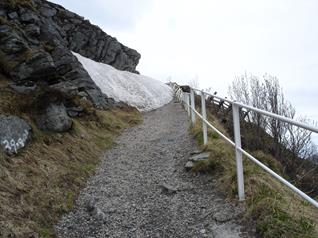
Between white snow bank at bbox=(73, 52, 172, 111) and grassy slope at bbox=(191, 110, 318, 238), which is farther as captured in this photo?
white snow bank at bbox=(73, 52, 172, 111)

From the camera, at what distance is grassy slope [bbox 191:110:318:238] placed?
14.9 feet

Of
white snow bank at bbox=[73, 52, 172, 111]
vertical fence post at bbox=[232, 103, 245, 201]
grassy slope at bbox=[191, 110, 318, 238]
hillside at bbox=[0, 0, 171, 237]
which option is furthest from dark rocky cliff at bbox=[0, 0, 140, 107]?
vertical fence post at bbox=[232, 103, 245, 201]

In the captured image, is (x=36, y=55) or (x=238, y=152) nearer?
(x=238, y=152)

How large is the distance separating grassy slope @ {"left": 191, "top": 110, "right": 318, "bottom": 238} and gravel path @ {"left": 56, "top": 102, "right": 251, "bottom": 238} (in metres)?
0.24

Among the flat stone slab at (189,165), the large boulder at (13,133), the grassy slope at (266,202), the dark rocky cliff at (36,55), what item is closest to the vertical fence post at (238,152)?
the grassy slope at (266,202)

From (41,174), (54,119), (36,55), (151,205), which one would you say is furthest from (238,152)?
(36,55)

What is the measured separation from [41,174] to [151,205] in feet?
7.08

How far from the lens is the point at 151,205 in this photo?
6445mm

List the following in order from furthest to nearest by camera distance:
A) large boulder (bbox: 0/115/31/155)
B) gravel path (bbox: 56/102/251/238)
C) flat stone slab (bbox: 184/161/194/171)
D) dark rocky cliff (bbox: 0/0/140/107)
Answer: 1. dark rocky cliff (bbox: 0/0/140/107)
2. flat stone slab (bbox: 184/161/194/171)
3. large boulder (bbox: 0/115/31/155)
4. gravel path (bbox: 56/102/251/238)

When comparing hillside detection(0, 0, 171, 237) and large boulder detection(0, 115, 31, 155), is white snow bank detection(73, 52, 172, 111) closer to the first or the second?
hillside detection(0, 0, 171, 237)

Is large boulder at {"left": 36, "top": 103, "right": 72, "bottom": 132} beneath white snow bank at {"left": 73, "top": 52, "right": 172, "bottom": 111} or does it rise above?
beneath

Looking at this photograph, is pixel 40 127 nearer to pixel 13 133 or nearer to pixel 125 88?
pixel 13 133

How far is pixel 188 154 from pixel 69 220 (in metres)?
3.80

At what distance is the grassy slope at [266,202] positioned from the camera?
4.54m
